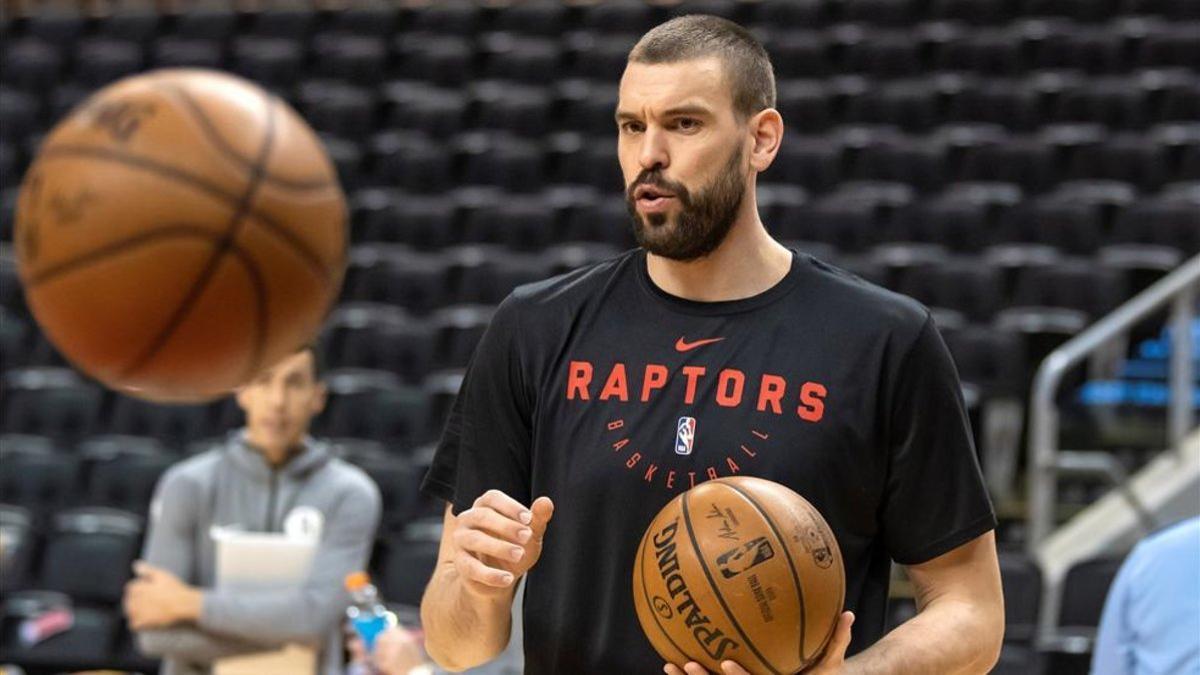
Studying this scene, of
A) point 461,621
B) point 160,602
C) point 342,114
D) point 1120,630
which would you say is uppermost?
point 461,621

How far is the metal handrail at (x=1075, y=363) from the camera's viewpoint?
21.3 feet

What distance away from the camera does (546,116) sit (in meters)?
12.2

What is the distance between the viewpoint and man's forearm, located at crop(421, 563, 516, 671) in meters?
2.48

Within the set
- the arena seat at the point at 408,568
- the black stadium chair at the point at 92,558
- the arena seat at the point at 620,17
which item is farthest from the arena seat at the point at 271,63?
the arena seat at the point at 408,568

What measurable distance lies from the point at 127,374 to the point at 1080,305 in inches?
275

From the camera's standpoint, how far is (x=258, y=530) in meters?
4.84

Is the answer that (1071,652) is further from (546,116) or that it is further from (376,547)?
(546,116)

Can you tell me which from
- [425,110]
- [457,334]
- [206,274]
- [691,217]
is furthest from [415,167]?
[206,274]

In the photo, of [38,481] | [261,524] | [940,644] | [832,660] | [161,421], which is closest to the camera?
[832,660]

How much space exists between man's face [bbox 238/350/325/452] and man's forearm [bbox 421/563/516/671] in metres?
2.26

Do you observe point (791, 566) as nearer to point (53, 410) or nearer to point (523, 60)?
point (53, 410)

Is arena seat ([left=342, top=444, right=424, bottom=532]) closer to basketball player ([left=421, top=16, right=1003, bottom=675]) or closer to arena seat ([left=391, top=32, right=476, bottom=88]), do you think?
basketball player ([left=421, top=16, right=1003, bottom=675])

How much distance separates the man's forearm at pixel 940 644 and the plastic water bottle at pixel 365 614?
2154 millimetres

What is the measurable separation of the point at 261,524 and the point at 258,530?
0.10ft
